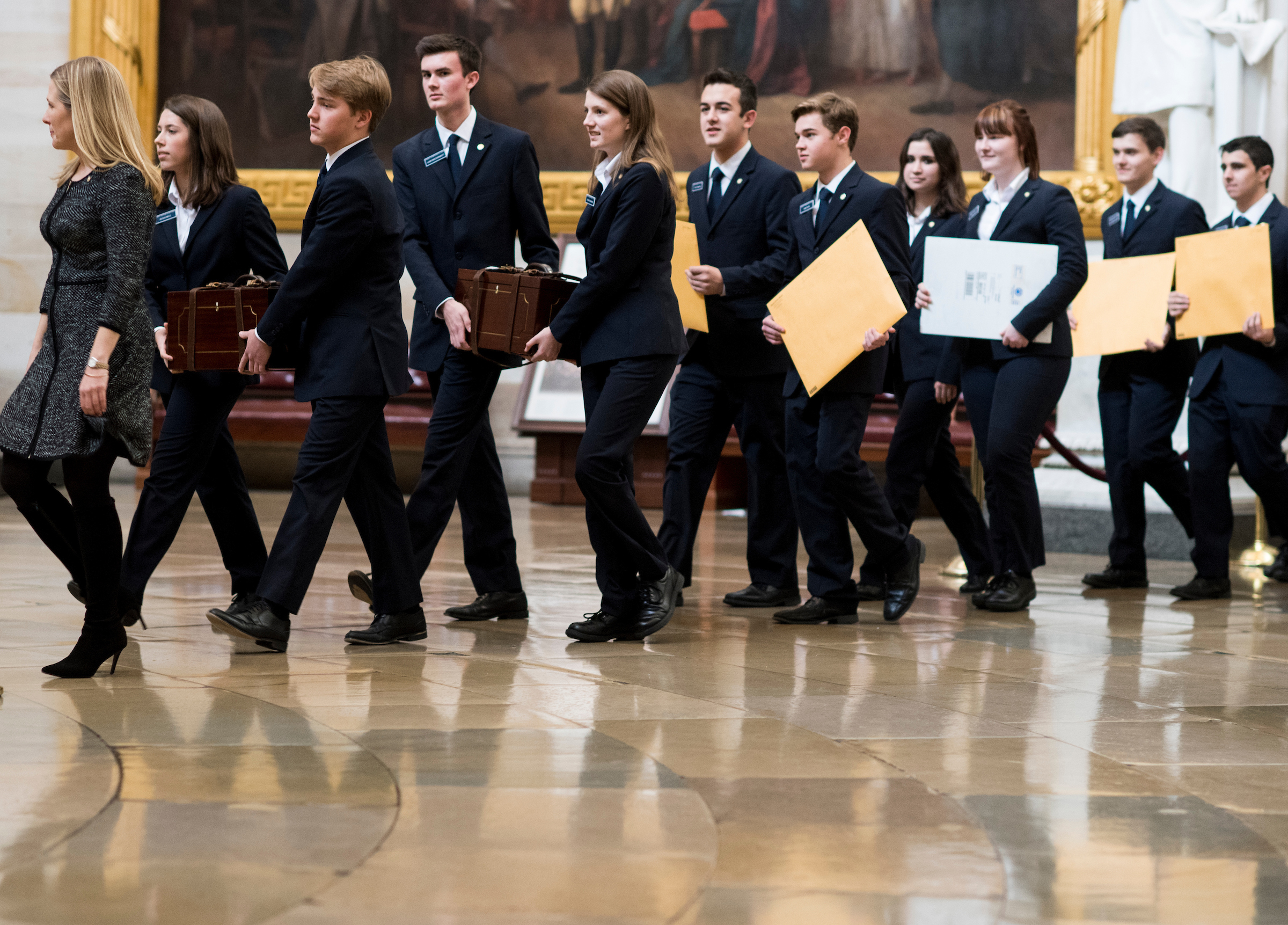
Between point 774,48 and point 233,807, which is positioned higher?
point 774,48

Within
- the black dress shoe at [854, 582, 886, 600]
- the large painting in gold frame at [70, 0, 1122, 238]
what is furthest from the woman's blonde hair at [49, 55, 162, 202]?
the large painting in gold frame at [70, 0, 1122, 238]

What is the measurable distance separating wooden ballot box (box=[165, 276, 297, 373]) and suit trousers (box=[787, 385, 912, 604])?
6.21 feet

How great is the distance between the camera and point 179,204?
5207 millimetres

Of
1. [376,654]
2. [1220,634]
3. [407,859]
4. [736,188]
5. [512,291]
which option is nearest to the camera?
[407,859]

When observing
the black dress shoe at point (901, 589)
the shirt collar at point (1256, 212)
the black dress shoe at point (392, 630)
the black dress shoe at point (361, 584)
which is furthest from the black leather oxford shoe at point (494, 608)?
the shirt collar at point (1256, 212)

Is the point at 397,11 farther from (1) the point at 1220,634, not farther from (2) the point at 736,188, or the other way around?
(1) the point at 1220,634

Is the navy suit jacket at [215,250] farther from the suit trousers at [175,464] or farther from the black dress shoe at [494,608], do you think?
the black dress shoe at [494,608]

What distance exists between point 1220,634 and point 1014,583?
86 centimetres

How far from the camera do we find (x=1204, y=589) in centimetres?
680

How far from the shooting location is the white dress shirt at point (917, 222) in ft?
22.0

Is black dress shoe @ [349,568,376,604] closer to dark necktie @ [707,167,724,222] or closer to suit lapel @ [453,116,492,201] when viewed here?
suit lapel @ [453,116,492,201]

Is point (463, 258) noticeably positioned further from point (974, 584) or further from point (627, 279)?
point (974, 584)

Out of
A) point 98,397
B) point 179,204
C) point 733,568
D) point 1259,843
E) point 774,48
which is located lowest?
point 733,568

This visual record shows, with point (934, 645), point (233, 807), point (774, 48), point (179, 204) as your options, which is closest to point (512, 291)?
point (179, 204)
